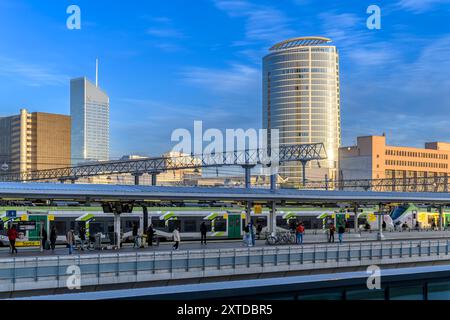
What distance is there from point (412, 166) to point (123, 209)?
151367 millimetres

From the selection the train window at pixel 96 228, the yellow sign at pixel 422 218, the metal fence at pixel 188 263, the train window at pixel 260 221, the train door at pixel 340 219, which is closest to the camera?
the metal fence at pixel 188 263

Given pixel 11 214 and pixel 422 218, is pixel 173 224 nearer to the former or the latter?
pixel 11 214

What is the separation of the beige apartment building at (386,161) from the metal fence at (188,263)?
129 m

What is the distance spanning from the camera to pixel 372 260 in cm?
2822

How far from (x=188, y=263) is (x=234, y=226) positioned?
2194 cm

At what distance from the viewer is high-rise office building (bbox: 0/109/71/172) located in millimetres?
190250

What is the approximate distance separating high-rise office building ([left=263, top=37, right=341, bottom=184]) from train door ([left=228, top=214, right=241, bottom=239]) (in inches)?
5721

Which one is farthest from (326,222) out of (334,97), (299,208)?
(334,97)

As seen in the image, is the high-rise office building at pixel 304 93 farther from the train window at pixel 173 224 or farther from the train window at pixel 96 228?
the train window at pixel 96 228

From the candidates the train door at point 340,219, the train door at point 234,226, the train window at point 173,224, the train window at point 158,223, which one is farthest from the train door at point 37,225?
the train door at point 340,219

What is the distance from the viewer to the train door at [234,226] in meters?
44.8

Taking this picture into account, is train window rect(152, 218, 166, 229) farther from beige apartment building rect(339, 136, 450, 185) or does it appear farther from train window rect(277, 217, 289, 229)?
beige apartment building rect(339, 136, 450, 185)

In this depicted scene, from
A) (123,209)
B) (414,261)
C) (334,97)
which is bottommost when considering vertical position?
(414,261)
